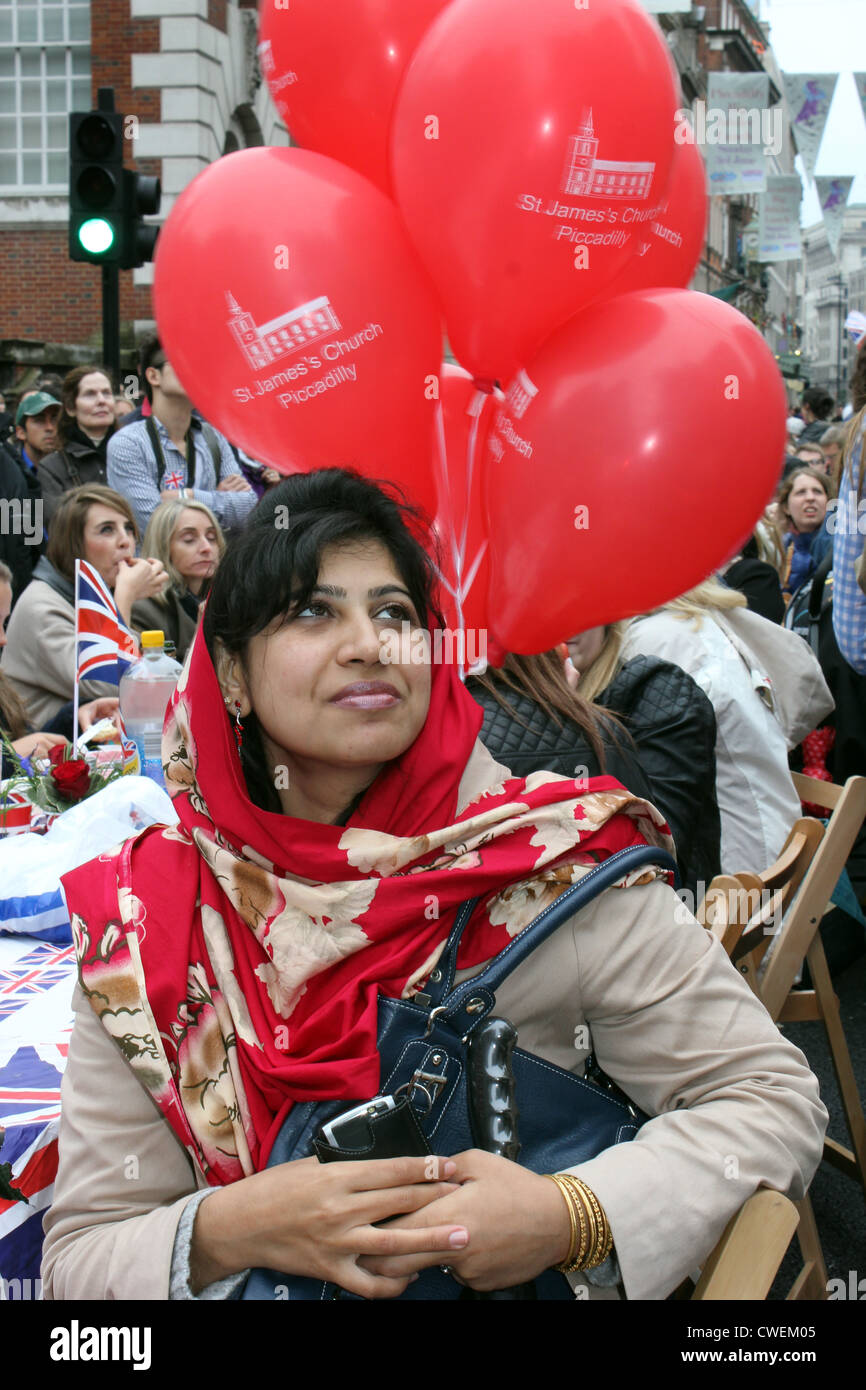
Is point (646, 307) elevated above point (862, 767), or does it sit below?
above

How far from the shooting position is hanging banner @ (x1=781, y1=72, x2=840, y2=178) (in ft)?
52.5

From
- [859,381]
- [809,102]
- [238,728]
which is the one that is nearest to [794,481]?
[859,381]

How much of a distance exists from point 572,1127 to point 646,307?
4.63 ft

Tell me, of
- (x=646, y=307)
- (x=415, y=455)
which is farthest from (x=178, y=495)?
(x=646, y=307)

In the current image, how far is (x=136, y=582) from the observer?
4266 millimetres

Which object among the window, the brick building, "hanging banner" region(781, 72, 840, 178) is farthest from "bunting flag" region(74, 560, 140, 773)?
"hanging banner" region(781, 72, 840, 178)

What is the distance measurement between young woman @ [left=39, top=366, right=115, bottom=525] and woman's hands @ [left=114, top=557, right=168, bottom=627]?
2.35 m

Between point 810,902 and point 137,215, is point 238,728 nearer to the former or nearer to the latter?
point 810,902

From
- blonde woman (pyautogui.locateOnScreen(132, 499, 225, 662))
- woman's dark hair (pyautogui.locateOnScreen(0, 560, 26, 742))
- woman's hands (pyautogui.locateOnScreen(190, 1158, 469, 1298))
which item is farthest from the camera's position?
blonde woman (pyautogui.locateOnScreen(132, 499, 225, 662))

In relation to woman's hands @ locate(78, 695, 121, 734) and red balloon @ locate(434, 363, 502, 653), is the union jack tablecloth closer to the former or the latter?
red balloon @ locate(434, 363, 502, 653)

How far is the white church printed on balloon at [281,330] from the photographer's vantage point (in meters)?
2.20

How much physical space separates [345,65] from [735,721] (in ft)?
6.00

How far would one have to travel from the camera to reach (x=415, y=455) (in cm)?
239
